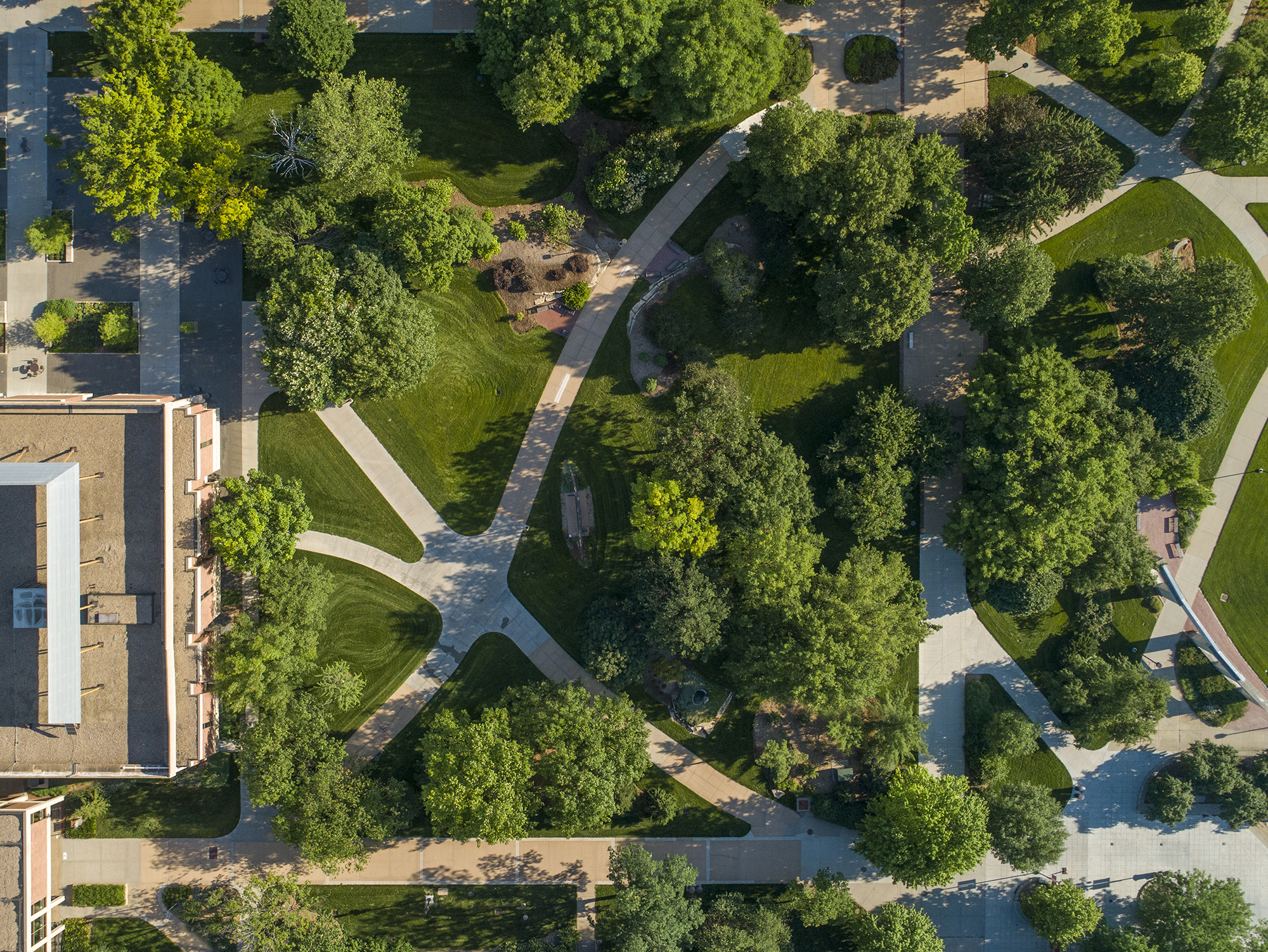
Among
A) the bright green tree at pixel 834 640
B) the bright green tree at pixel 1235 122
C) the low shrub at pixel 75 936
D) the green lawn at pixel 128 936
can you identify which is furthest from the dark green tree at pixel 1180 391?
the low shrub at pixel 75 936

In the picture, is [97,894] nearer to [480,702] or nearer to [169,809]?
[169,809]

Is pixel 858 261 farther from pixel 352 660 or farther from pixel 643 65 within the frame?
pixel 352 660

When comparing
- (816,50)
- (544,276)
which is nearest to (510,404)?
(544,276)

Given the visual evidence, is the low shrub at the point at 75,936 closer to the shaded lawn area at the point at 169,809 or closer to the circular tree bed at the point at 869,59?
the shaded lawn area at the point at 169,809

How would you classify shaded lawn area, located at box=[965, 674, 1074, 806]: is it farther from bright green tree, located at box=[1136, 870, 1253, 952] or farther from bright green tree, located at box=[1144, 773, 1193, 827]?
bright green tree, located at box=[1136, 870, 1253, 952]

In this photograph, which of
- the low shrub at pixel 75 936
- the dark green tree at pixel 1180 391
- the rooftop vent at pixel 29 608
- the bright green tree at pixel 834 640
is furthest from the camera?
the low shrub at pixel 75 936

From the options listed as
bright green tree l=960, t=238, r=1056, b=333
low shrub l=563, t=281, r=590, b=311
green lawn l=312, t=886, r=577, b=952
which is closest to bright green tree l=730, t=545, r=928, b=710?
bright green tree l=960, t=238, r=1056, b=333
